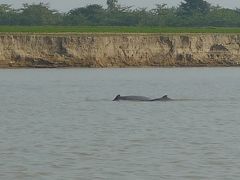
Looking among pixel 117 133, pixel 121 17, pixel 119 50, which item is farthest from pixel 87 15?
pixel 117 133

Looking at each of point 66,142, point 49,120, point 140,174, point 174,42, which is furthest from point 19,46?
point 140,174

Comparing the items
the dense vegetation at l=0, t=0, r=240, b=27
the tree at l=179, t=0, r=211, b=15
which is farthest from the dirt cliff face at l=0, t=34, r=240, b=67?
the tree at l=179, t=0, r=211, b=15

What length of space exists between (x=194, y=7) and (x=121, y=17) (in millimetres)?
8758

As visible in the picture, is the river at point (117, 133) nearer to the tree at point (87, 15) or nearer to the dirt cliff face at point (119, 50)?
the dirt cliff face at point (119, 50)

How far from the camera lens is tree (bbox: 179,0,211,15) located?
94.8 m

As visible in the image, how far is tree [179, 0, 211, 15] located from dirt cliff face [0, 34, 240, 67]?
25.2 metres

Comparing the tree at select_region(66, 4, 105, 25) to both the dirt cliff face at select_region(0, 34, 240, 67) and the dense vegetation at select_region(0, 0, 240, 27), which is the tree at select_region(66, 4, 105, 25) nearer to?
the dense vegetation at select_region(0, 0, 240, 27)

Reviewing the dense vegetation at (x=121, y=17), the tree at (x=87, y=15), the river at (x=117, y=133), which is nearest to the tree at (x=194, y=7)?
the dense vegetation at (x=121, y=17)

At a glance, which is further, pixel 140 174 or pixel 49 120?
pixel 49 120

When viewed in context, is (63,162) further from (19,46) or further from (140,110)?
(19,46)

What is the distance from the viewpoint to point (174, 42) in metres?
67.9

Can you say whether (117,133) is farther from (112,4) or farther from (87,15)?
(112,4)

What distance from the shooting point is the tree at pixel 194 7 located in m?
94.8

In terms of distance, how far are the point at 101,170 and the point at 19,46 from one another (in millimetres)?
47048
